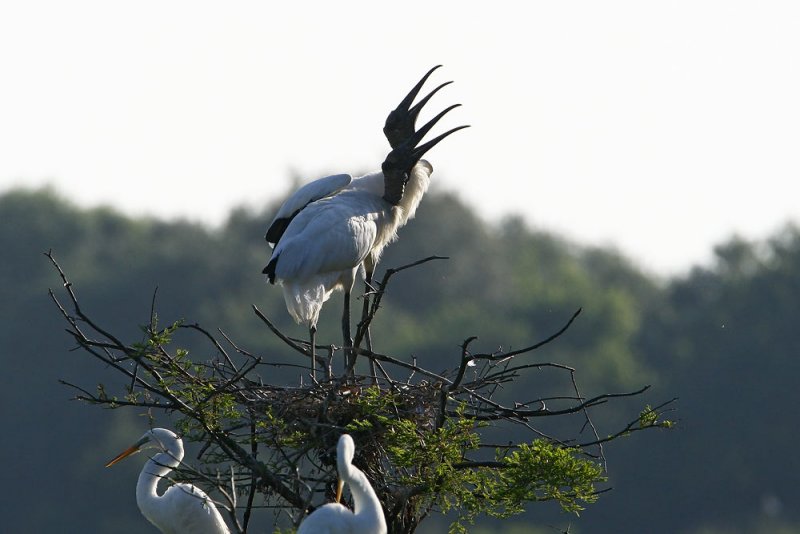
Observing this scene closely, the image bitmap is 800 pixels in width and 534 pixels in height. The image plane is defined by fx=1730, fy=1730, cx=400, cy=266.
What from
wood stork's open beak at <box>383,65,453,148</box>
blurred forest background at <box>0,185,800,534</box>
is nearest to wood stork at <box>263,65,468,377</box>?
wood stork's open beak at <box>383,65,453,148</box>

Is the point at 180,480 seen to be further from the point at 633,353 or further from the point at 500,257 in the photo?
the point at 500,257

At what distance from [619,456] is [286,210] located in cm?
2103

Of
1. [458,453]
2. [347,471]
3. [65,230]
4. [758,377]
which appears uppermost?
[65,230]

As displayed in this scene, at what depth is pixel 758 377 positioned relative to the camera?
105ft

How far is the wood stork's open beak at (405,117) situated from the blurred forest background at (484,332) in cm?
1615

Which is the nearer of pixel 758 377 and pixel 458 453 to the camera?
pixel 458 453

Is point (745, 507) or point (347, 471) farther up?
point (745, 507)

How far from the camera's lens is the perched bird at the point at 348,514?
597 centimetres

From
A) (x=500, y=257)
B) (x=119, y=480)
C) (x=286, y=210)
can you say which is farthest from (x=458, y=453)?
(x=500, y=257)

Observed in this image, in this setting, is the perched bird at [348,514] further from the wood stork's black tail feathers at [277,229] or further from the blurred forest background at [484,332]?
the blurred forest background at [484,332]

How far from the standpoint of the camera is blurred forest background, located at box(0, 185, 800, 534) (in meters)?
28.8

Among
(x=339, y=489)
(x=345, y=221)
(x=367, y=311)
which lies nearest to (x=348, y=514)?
(x=339, y=489)

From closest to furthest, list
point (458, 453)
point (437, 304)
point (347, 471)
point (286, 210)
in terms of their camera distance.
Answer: point (347, 471)
point (458, 453)
point (286, 210)
point (437, 304)

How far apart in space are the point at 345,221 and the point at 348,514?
2781mm
